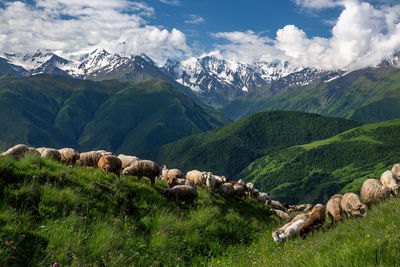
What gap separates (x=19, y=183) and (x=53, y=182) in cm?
142

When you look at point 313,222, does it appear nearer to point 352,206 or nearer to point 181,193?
point 352,206

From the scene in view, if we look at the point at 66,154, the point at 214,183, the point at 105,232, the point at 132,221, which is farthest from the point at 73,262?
the point at 214,183

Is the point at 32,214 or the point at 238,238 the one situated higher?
the point at 32,214

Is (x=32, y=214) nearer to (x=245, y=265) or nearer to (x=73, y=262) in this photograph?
(x=73, y=262)

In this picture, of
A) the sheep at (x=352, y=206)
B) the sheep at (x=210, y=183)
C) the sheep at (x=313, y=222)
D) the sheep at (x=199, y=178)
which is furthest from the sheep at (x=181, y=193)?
the sheep at (x=352, y=206)

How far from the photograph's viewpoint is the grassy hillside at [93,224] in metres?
7.19

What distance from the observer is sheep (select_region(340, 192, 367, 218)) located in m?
12.4

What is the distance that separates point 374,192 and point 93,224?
1449cm

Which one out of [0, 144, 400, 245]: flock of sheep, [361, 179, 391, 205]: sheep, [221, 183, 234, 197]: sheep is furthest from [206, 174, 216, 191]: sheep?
[361, 179, 391, 205]: sheep

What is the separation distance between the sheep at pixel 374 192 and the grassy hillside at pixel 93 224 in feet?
22.8

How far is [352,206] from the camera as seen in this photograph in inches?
511

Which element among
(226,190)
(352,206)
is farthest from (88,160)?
(352,206)

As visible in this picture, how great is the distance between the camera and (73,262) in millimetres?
6742

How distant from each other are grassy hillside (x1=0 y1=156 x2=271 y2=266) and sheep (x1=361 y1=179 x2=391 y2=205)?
22.8ft
